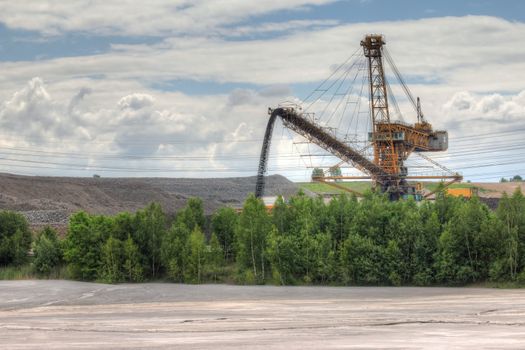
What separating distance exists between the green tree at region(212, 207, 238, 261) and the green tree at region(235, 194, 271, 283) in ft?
12.9

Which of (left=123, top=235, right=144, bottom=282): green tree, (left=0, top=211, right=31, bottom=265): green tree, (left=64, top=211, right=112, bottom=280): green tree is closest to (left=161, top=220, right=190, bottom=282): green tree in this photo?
(left=123, top=235, right=144, bottom=282): green tree

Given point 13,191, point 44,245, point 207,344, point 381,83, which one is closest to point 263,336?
point 207,344

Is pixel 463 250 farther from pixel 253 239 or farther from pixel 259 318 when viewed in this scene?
pixel 259 318

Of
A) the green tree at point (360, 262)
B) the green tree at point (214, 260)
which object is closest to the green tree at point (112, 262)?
the green tree at point (214, 260)

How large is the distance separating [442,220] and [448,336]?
3417 centimetres

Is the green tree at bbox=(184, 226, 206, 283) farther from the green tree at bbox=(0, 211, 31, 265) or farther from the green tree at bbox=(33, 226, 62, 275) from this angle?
the green tree at bbox=(0, 211, 31, 265)

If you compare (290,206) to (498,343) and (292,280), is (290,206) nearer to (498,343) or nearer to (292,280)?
(292,280)

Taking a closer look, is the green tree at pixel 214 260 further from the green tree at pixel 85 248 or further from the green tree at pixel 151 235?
the green tree at pixel 85 248

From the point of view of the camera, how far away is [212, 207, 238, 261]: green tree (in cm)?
6488

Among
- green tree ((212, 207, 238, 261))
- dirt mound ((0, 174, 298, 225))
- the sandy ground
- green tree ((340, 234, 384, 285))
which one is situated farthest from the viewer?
dirt mound ((0, 174, 298, 225))

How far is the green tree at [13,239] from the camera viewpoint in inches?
2628

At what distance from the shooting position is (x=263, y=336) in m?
26.1

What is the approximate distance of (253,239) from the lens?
194ft

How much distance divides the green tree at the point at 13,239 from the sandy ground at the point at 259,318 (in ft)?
38.2
